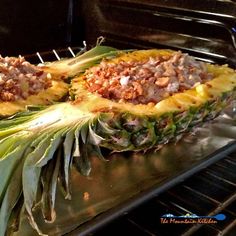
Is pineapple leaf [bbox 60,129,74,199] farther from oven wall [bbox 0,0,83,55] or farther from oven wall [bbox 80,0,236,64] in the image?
oven wall [bbox 0,0,83,55]

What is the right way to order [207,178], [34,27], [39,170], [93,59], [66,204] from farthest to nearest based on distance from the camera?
[34,27] < [93,59] < [207,178] < [66,204] < [39,170]

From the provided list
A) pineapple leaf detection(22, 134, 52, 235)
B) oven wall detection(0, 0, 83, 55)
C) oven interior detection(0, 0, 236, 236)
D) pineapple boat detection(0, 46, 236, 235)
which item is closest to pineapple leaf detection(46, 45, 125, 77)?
pineapple boat detection(0, 46, 236, 235)

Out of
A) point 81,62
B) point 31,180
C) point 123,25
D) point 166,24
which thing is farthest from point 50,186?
point 123,25

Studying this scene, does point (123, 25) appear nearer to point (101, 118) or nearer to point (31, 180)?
point (101, 118)

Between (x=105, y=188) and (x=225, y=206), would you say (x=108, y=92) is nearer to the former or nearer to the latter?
(x=105, y=188)

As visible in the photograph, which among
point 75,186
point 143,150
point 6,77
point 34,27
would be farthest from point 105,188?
point 34,27

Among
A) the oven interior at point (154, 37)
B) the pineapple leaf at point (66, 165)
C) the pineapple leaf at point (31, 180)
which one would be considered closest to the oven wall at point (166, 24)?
the oven interior at point (154, 37)
